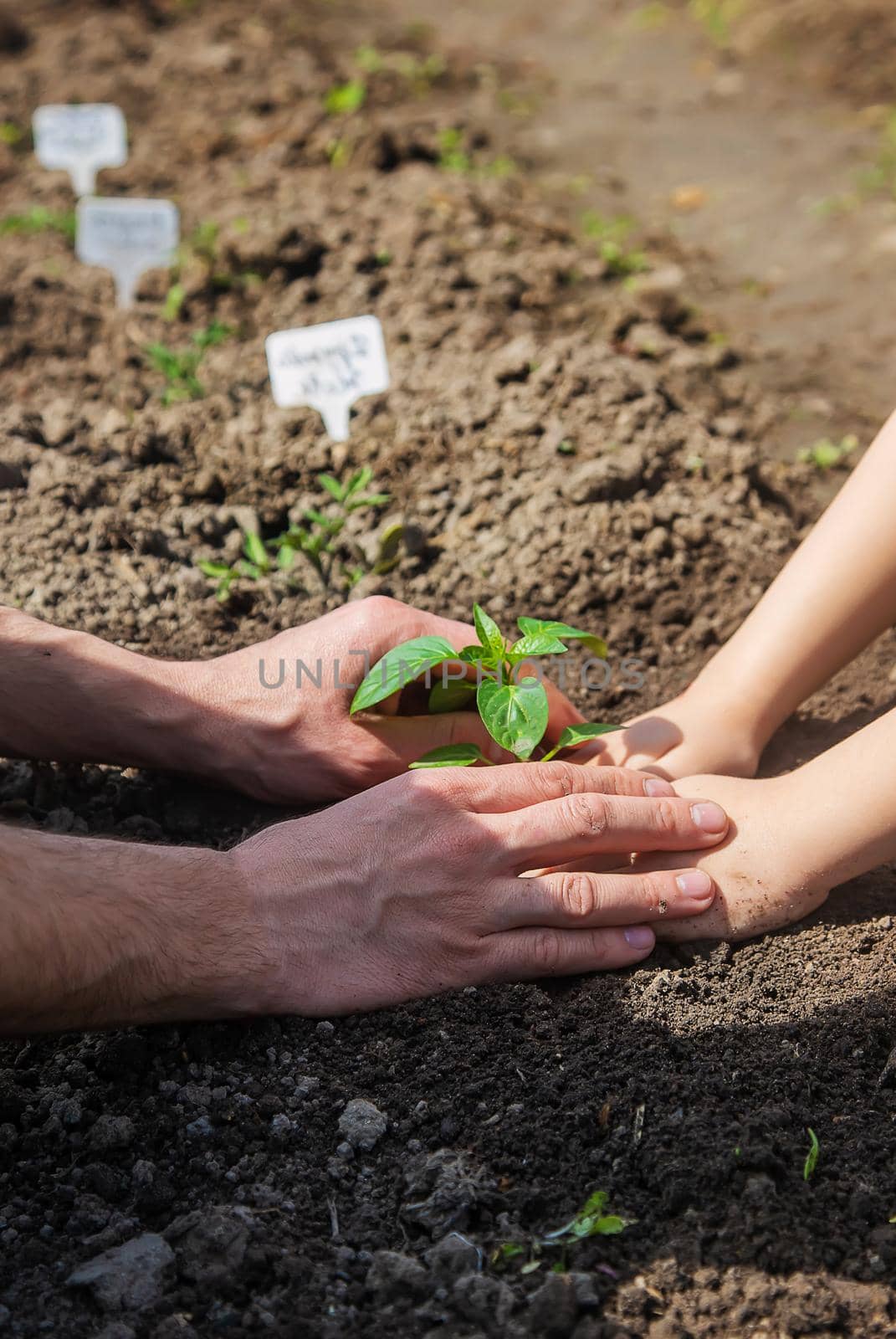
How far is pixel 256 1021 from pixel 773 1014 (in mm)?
785

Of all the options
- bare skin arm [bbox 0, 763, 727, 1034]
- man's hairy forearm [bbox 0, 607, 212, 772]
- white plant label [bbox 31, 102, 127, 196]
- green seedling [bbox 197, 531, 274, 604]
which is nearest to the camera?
bare skin arm [bbox 0, 763, 727, 1034]

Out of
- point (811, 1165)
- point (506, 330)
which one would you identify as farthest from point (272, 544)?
point (811, 1165)

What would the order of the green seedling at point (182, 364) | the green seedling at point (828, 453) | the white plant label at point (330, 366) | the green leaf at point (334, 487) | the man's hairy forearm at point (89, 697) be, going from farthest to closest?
the green seedling at point (182, 364) < the green seedling at point (828, 453) < the white plant label at point (330, 366) < the green leaf at point (334, 487) < the man's hairy forearm at point (89, 697)

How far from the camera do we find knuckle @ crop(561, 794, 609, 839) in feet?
5.99

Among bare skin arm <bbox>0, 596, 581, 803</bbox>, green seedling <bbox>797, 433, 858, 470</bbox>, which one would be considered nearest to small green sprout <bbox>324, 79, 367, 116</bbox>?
green seedling <bbox>797, 433, 858, 470</bbox>

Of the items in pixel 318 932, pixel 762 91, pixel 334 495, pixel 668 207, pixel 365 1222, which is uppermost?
pixel 762 91

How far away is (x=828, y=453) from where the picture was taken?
321 cm

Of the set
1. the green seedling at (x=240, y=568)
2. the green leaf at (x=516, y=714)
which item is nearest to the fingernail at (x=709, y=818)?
the green leaf at (x=516, y=714)

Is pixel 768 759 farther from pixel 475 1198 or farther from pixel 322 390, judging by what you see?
pixel 322 390

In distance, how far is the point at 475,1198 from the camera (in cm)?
152

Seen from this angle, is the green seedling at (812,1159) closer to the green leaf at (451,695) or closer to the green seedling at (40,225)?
the green leaf at (451,695)

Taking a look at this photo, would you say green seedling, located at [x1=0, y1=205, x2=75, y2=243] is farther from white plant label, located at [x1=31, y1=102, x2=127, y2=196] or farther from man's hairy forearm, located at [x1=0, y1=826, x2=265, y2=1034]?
man's hairy forearm, located at [x1=0, y1=826, x2=265, y2=1034]

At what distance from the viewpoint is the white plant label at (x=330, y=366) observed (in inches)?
119

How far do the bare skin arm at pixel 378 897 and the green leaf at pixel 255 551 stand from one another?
97 centimetres
